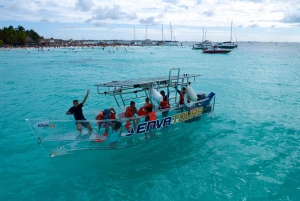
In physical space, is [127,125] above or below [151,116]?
below

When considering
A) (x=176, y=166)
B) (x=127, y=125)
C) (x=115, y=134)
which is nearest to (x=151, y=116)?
(x=127, y=125)

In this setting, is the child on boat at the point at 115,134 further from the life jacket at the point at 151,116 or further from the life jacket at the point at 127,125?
the life jacket at the point at 151,116

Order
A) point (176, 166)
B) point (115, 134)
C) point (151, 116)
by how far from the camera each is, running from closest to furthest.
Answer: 1. point (115, 134)
2. point (176, 166)
3. point (151, 116)

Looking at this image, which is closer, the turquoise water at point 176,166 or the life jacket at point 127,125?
the turquoise water at point 176,166

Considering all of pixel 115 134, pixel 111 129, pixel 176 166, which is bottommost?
pixel 176 166

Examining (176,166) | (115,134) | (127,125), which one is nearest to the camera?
(115,134)

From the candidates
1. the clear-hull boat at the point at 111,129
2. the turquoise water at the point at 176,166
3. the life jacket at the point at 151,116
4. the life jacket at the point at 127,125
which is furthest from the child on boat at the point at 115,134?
the life jacket at the point at 151,116

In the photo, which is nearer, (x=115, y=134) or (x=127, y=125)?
(x=115, y=134)

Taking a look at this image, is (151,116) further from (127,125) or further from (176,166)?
(176,166)

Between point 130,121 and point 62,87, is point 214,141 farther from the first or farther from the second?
point 62,87

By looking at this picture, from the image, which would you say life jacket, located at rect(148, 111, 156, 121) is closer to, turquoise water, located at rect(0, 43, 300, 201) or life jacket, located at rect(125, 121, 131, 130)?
life jacket, located at rect(125, 121, 131, 130)

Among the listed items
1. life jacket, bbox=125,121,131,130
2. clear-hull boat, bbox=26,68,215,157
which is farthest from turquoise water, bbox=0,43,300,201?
life jacket, bbox=125,121,131,130

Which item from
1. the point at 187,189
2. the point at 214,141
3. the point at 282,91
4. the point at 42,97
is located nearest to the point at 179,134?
the point at 214,141

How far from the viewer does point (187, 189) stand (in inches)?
333
